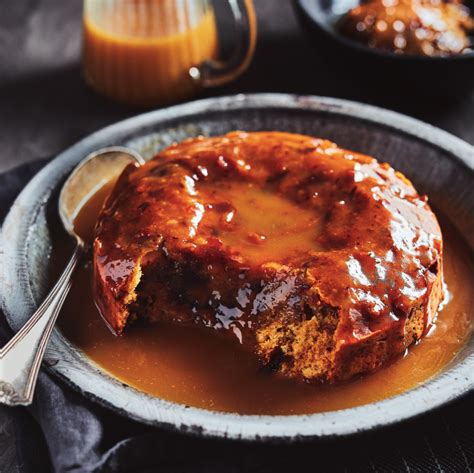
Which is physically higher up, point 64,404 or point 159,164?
point 159,164

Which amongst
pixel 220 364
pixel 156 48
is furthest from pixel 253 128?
pixel 220 364

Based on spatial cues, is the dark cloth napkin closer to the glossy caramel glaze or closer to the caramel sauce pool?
the caramel sauce pool

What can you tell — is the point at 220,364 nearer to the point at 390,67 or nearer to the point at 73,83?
the point at 390,67

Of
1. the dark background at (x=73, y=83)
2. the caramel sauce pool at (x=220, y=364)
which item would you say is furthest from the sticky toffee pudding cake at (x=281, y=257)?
the dark background at (x=73, y=83)

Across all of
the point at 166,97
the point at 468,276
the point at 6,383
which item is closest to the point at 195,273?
the point at 6,383

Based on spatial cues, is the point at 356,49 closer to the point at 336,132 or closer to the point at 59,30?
the point at 336,132

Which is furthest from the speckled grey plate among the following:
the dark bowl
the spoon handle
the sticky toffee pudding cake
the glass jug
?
the glass jug

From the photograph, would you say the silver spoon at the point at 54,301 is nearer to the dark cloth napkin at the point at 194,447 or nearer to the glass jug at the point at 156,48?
the dark cloth napkin at the point at 194,447

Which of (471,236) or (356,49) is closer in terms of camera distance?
(471,236)
